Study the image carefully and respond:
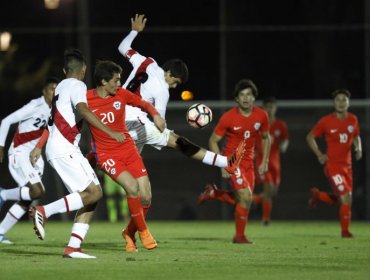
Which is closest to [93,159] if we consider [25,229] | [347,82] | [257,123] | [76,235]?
[76,235]

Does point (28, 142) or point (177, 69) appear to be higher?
point (177, 69)

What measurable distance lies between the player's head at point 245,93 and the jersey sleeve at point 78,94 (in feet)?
11.9

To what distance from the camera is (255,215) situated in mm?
21906

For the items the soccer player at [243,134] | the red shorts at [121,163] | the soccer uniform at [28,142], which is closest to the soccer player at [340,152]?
the soccer player at [243,134]

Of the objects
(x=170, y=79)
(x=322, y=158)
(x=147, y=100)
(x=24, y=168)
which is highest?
(x=170, y=79)

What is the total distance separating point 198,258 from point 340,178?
16.0ft

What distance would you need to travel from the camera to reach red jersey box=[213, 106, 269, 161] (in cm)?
1399

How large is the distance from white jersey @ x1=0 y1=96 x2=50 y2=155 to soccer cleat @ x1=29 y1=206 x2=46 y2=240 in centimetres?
325

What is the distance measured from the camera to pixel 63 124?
10758 millimetres

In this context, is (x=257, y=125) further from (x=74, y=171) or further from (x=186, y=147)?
(x=74, y=171)

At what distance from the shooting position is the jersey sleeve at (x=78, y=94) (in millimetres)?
10562

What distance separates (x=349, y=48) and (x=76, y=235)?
14.1m

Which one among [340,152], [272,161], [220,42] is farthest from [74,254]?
[220,42]

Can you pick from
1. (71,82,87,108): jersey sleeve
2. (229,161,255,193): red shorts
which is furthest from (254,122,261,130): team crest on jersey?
(71,82,87,108): jersey sleeve
